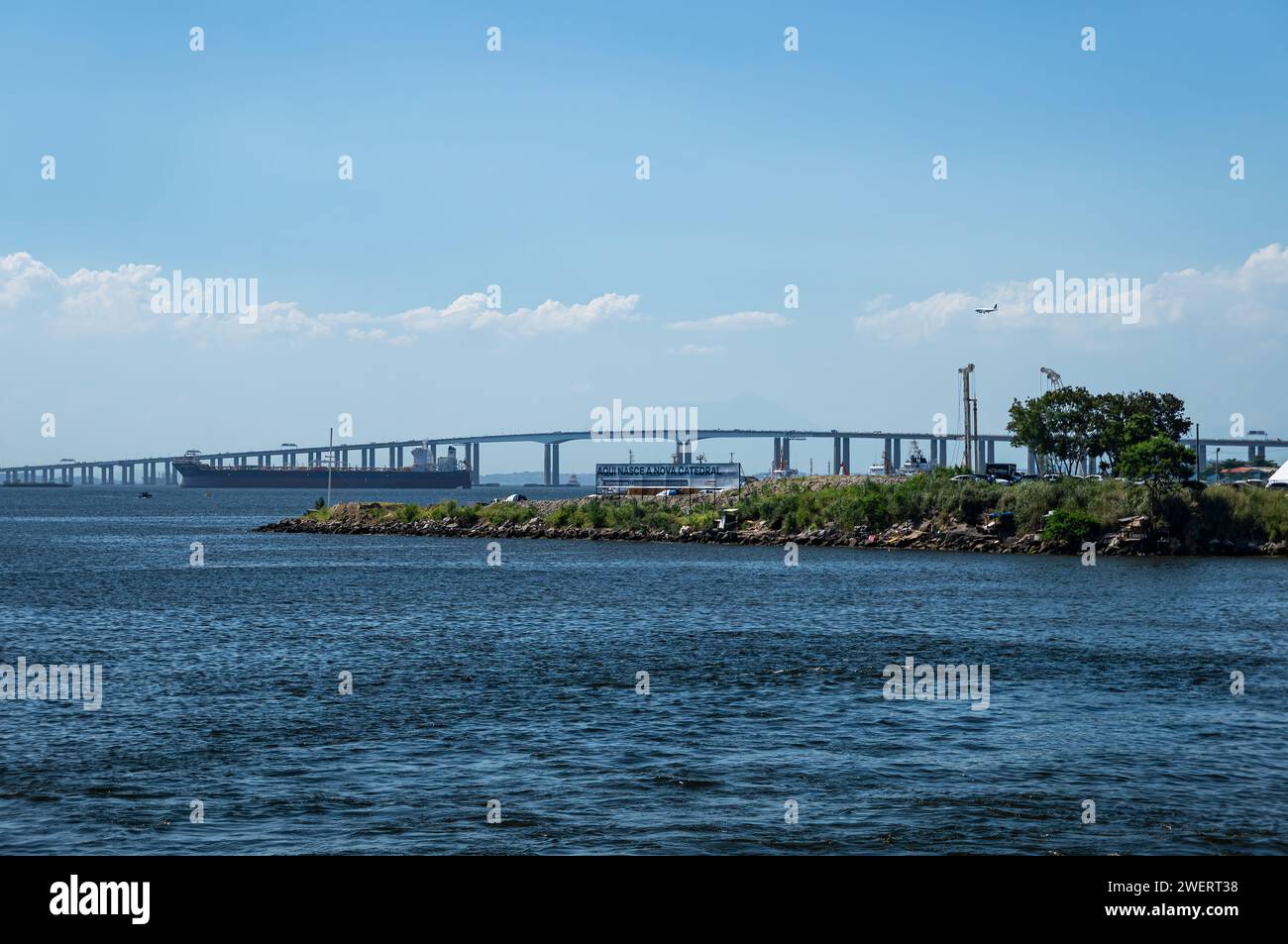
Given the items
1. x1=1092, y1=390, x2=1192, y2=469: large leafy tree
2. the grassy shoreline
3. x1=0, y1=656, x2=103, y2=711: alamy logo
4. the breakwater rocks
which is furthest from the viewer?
x1=1092, y1=390, x2=1192, y2=469: large leafy tree

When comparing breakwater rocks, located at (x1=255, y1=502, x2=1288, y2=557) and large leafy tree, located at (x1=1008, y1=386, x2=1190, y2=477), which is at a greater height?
large leafy tree, located at (x1=1008, y1=386, x2=1190, y2=477)

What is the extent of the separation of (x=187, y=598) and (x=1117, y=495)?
6248 centimetres

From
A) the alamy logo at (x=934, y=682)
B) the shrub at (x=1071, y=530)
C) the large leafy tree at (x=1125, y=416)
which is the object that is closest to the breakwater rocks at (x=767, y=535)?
the shrub at (x=1071, y=530)

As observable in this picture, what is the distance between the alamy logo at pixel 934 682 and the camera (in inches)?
1188

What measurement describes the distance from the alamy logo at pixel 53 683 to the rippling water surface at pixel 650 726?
61 centimetres

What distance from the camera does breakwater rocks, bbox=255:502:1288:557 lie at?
274ft

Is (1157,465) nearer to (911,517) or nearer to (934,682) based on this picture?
(911,517)

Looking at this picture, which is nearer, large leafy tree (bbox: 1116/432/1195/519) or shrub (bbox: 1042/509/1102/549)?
shrub (bbox: 1042/509/1102/549)

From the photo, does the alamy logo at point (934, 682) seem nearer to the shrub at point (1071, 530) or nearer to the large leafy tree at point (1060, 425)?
the shrub at point (1071, 530)

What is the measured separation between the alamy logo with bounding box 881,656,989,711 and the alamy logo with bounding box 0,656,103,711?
1943 cm
